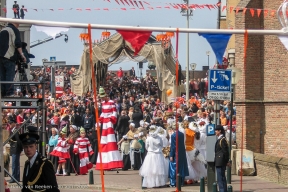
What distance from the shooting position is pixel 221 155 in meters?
20.4

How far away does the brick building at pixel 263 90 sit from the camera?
29906 mm

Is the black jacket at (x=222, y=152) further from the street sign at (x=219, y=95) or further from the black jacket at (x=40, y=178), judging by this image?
the black jacket at (x=40, y=178)

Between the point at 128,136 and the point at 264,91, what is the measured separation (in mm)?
5734

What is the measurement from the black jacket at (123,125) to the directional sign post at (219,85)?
8885mm

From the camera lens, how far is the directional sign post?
20594mm

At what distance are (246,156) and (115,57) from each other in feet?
39.3

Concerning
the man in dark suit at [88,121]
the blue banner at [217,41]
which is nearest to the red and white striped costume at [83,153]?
the man in dark suit at [88,121]

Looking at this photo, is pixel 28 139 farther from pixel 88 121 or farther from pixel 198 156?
pixel 88 121

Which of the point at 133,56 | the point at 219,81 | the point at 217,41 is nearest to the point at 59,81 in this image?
the point at 133,56

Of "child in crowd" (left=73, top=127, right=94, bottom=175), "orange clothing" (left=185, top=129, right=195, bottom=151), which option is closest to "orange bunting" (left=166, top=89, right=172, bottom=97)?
"child in crowd" (left=73, top=127, right=94, bottom=175)

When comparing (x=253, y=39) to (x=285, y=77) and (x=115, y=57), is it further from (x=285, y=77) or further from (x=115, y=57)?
(x=115, y=57)

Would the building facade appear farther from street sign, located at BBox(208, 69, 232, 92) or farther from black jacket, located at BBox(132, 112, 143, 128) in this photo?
street sign, located at BBox(208, 69, 232, 92)

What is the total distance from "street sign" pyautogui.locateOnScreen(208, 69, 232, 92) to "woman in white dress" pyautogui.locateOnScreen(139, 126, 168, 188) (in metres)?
2.76

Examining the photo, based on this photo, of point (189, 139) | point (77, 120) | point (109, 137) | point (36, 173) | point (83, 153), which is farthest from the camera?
point (77, 120)
